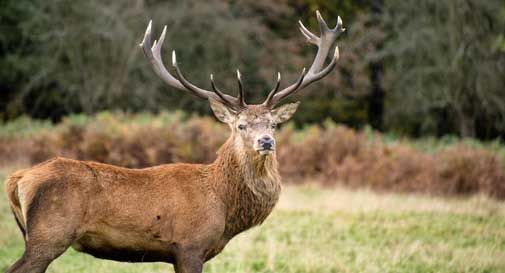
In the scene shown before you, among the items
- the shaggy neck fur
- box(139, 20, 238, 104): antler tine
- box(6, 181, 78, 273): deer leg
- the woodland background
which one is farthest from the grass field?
box(6, 181, 78, 273): deer leg

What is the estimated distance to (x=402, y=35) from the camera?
82.4ft

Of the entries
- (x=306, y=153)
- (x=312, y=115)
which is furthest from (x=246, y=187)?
(x=312, y=115)

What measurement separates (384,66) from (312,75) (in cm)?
2192

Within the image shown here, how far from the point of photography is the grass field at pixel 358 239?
27.2 ft

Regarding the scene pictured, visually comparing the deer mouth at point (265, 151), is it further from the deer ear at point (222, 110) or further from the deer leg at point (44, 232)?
the deer leg at point (44, 232)

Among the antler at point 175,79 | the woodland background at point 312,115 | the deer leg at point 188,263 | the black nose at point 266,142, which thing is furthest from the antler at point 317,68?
the woodland background at point 312,115

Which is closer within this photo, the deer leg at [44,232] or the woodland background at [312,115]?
the deer leg at [44,232]

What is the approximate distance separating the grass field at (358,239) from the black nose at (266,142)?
208cm

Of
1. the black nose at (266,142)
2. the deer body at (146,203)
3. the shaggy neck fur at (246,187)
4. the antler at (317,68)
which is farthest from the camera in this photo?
the antler at (317,68)

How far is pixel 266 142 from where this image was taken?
6.45 meters

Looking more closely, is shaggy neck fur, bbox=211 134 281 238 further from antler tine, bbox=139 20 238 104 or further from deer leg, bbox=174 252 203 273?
antler tine, bbox=139 20 238 104

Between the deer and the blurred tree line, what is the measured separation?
16.5 meters

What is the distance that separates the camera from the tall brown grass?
47.6ft

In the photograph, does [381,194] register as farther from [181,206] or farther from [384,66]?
[384,66]
